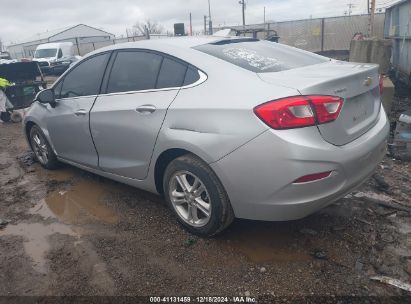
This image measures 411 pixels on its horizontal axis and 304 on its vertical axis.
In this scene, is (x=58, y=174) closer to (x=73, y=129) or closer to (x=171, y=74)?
(x=73, y=129)

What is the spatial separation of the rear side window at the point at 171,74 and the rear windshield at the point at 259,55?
→ 25cm

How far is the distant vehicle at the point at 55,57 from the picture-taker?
2200 cm

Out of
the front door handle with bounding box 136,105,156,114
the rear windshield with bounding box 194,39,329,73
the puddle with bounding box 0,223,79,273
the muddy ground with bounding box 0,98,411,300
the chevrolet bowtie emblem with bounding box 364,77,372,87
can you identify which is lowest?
the puddle with bounding box 0,223,79,273

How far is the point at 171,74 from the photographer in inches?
121

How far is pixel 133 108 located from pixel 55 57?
23.5m

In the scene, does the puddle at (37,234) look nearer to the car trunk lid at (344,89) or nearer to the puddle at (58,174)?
the puddle at (58,174)

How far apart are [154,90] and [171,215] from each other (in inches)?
50.3

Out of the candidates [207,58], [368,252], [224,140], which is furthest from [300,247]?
[207,58]

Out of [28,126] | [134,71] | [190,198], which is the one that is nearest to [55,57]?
[28,126]

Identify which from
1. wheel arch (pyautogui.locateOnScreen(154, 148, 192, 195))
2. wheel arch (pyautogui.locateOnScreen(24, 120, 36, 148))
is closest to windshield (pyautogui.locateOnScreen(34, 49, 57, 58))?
wheel arch (pyautogui.locateOnScreen(24, 120, 36, 148))

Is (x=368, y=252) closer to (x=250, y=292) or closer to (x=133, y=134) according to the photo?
(x=250, y=292)

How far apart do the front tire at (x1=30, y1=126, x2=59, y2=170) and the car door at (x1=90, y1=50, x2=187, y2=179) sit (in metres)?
1.43

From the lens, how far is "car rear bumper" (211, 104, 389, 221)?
2.32 metres

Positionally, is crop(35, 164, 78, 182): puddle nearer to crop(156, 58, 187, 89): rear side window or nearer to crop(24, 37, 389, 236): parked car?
crop(24, 37, 389, 236): parked car
